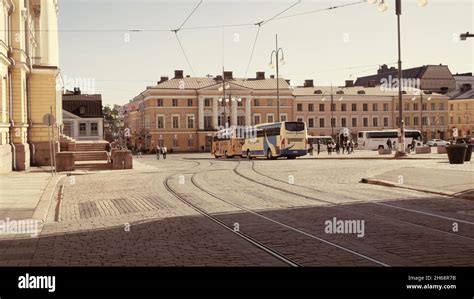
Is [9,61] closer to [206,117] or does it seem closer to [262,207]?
[262,207]

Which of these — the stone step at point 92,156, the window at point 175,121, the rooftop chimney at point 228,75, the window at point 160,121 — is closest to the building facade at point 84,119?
the window at point 160,121

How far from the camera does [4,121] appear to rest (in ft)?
103

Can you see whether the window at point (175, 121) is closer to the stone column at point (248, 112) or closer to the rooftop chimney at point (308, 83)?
the stone column at point (248, 112)

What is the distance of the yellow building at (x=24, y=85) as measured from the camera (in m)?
31.5

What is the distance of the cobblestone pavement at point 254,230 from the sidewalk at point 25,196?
624mm

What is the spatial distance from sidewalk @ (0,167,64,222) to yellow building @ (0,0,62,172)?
4.04m

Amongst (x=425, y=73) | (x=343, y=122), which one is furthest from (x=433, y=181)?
(x=425, y=73)

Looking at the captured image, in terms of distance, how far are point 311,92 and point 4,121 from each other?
8434 centimetres

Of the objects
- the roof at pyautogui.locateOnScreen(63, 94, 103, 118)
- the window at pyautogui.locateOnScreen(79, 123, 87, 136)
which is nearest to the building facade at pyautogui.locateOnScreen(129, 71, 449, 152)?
the roof at pyautogui.locateOnScreen(63, 94, 103, 118)

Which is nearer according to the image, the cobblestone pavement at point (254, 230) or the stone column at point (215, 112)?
the cobblestone pavement at point (254, 230)

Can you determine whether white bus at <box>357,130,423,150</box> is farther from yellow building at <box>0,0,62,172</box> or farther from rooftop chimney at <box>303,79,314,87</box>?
yellow building at <box>0,0,62,172</box>

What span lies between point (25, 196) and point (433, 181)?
563 inches
